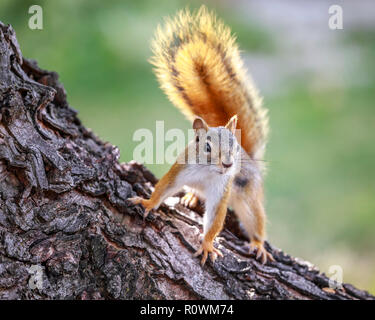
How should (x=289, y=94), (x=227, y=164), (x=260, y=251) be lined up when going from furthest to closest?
1. (x=289, y=94)
2. (x=260, y=251)
3. (x=227, y=164)

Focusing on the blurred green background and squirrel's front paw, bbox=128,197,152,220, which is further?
the blurred green background

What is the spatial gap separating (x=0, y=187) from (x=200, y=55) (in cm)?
86

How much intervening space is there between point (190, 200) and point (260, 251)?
1.09 feet

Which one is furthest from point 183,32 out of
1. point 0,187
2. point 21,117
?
point 0,187

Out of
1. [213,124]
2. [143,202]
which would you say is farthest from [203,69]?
[143,202]

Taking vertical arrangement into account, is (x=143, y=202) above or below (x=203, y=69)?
below

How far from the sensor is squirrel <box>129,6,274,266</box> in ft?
4.84

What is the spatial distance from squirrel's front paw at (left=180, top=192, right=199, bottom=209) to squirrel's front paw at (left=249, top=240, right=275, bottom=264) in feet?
0.90

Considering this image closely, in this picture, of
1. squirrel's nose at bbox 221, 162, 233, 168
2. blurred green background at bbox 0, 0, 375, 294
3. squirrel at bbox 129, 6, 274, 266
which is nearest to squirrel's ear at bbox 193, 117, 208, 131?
squirrel at bbox 129, 6, 274, 266

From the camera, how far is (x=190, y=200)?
1.73 meters

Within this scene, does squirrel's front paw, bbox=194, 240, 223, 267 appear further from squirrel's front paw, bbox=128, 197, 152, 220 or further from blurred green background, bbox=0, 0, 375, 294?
blurred green background, bbox=0, 0, 375, 294

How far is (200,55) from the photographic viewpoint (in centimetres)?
164

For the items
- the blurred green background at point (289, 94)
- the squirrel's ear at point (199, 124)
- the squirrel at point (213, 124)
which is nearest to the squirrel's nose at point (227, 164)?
the squirrel at point (213, 124)

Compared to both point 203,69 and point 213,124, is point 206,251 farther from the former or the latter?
point 203,69
